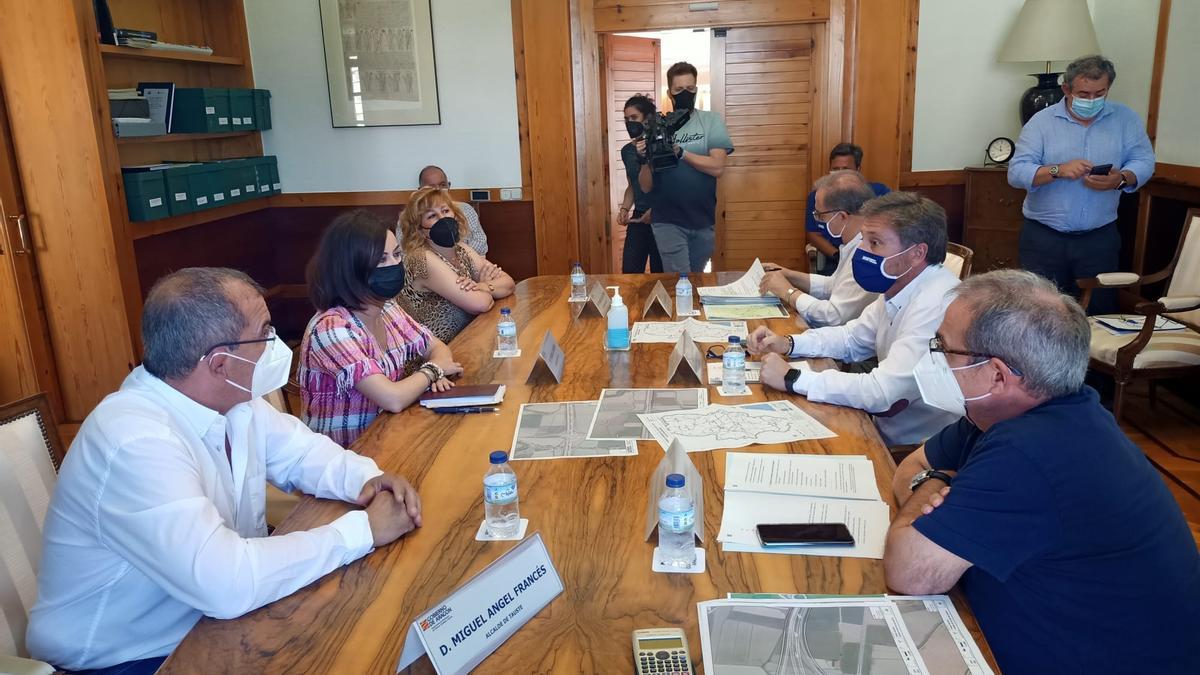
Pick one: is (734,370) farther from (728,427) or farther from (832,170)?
(832,170)

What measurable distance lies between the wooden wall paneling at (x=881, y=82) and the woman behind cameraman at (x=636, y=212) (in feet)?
4.33

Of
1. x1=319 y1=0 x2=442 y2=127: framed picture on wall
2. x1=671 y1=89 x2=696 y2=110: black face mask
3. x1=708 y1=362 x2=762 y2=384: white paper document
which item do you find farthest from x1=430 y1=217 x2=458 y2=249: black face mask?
x1=319 y1=0 x2=442 y2=127: framed picture on wall

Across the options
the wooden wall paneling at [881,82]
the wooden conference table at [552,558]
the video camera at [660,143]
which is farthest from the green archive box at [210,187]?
the wooden wall paneling at [881,82]

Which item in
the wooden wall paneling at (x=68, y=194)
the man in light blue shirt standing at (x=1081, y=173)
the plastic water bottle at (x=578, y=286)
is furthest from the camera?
the man in light blue shirt standing at (x=1081, y=173)

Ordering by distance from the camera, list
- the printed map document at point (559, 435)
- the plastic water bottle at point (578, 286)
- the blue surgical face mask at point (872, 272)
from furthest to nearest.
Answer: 1. the plastic water bottle at point (578, 286)
2. the blue surgical face mask at point (872, 272)
3. the printed map document at point (559, 435)

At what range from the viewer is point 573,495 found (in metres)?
1.67

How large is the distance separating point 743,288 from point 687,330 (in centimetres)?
83

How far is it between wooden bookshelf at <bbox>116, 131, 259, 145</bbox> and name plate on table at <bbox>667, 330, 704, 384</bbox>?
3110 mm

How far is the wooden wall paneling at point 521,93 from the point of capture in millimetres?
5105

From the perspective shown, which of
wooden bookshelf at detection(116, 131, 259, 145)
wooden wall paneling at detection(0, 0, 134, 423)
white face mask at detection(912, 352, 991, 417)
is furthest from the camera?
wooden bookshelf at detection(116, 131, 259, 145)

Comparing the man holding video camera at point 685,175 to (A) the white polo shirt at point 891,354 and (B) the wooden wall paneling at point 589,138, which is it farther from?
(A) the white polo shirt at point 891,354

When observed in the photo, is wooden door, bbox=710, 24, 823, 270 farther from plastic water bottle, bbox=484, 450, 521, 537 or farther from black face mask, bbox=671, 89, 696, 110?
plastic water bottle, bbox=484, 450, 521, 537

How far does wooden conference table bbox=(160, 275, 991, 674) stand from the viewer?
1203 millimetres

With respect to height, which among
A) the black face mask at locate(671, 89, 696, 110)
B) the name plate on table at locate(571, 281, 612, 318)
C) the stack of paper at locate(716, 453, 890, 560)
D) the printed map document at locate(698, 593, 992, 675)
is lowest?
the printed map document at locate(698, 593, 992, 675)
